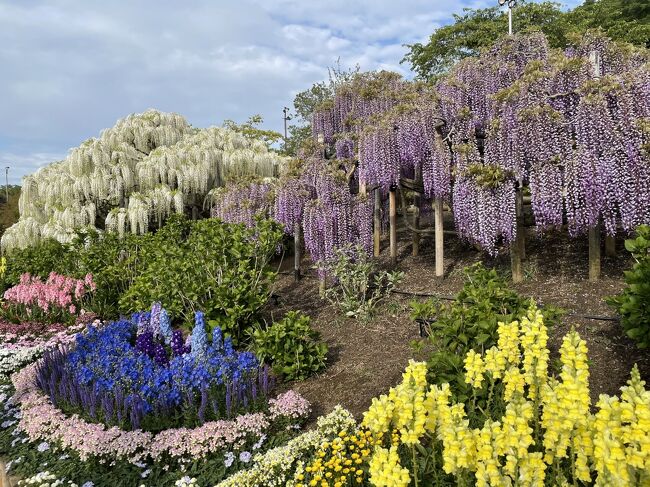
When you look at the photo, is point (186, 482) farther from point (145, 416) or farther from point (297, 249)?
point (297, 249)

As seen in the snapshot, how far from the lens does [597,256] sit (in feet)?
19.4

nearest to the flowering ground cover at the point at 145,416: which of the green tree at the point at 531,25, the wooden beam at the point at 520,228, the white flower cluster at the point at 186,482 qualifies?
the white flower cluster at the point at 186,482

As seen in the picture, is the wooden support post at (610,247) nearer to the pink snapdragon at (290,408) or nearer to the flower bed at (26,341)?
the pink snapdragon at (290,408)

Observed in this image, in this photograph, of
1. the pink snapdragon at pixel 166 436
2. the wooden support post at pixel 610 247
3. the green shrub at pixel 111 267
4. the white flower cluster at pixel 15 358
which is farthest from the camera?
the green shrub at pixel 111 267

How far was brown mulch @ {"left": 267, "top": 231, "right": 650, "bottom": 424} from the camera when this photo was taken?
13.8 feet

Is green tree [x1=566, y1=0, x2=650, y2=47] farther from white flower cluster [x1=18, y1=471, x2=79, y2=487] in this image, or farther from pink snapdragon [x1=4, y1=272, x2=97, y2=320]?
white flower cluster [x1=18, y1=471, x2=79, y2=487]

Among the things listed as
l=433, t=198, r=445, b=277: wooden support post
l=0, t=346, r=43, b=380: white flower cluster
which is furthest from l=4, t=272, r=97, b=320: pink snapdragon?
l=433, t=198, r=445, b=277: wooden support post

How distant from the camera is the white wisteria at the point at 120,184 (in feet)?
42.2

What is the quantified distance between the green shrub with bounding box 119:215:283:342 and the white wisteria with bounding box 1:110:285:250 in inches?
239

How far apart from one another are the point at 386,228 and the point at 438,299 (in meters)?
5.32

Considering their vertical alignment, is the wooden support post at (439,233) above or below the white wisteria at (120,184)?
below

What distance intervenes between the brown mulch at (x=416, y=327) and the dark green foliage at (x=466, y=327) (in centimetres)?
74

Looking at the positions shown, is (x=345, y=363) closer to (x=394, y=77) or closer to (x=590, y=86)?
(x=590, y=86)

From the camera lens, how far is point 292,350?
4.90m
